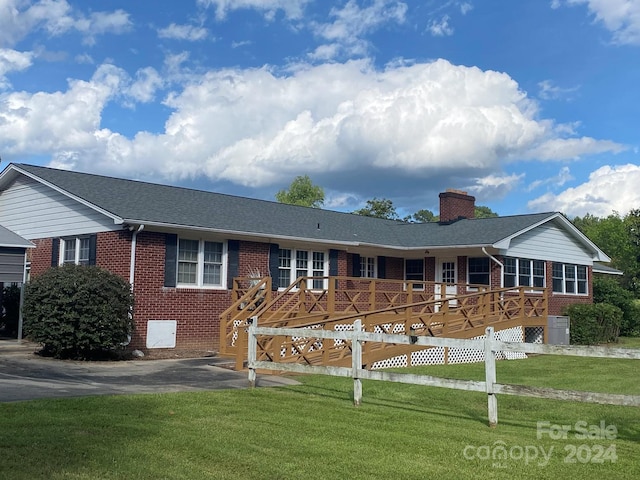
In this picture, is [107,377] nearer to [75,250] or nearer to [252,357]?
[252,357]

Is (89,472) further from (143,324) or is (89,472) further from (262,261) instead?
(262,261)

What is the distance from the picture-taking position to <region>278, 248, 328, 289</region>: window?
21234 millimetres

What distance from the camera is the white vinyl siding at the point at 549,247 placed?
24.3m

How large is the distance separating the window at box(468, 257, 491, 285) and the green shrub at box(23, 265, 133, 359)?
1341 cm

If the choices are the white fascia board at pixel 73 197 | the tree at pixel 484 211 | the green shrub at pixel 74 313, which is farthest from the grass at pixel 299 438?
the tree at pixel 484 211

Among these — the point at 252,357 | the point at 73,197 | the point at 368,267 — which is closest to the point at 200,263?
the point at 73,197

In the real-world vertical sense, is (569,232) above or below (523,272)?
above

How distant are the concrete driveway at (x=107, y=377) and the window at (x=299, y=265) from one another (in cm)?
567

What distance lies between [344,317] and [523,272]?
13.9 m

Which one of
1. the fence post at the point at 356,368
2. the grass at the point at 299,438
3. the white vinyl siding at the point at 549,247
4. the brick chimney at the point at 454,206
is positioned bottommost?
the grass at the point at 299,438

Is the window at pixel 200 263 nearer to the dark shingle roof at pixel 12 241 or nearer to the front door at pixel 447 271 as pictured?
the dark shingle roof at pixel 12 241

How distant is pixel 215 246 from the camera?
63.0ft

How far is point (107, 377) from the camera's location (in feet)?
40.1

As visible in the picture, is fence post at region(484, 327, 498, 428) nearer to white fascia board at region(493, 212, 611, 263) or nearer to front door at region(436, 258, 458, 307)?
white fascia board at region(493, 212, 611, 263)
